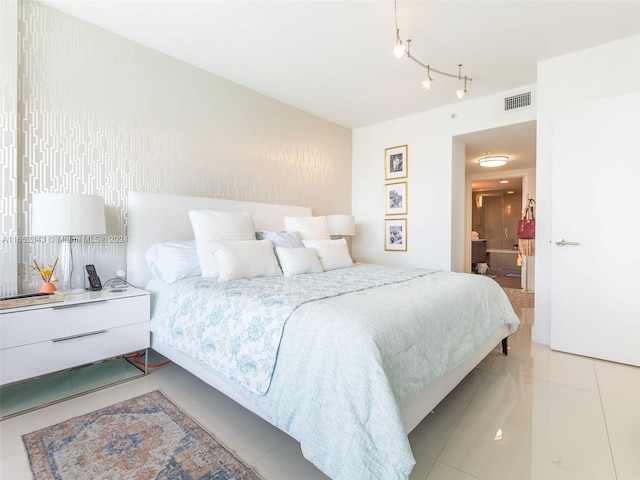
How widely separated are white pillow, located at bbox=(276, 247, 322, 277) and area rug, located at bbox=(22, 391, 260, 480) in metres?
1.27

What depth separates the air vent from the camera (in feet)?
11.5

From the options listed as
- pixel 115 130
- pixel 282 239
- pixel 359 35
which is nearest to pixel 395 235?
pixel 282 239

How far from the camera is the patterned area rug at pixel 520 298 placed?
4598 mm

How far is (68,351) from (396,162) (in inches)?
160

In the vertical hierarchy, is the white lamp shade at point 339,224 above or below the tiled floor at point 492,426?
above

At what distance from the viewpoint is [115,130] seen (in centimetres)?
264

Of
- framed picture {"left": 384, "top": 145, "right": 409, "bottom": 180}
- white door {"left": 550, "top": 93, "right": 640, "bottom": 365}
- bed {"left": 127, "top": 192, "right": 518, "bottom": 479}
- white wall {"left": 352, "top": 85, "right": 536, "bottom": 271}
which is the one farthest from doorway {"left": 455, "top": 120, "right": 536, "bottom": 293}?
bed {"left": 127, "top": 192, "right": 518, "bottom": 479}

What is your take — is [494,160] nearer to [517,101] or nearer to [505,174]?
[505,174]

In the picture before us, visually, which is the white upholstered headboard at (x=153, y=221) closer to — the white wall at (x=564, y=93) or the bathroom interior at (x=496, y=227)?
the white wall at (x=564, y=93)

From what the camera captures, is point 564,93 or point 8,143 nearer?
point 8,143

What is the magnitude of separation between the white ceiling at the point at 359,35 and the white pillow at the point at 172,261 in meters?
1.74

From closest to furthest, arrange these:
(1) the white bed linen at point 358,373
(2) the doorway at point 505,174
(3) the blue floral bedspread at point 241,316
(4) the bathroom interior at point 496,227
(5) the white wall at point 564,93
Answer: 1. (1) the white bed linen at point 358,373
2. (3) the blue floral bedspread at point 241,316
3. (5) the white wall at point 564,93
4. (2) the doorway at point 505,174
5. (4) the bathroom interior at point 496,227

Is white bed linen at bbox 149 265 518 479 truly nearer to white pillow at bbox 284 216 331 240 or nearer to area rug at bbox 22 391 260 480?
area rug at bbox 22 391 260 480

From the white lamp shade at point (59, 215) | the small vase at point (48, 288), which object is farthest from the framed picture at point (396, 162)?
the small vase at point (48, 288)
